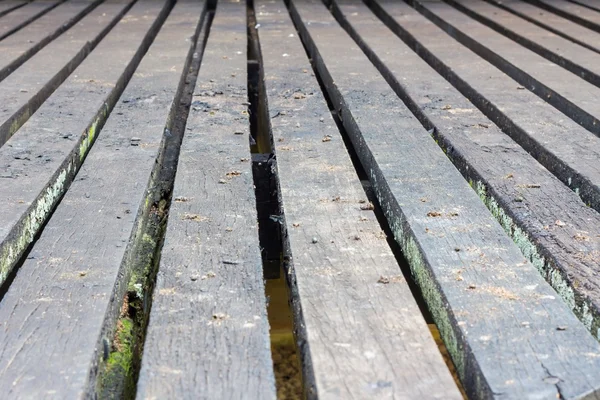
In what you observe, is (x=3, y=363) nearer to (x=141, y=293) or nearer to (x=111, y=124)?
(x=141, y=293)

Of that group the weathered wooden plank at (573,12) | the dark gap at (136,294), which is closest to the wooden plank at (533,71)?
the weathered wooden plank at (573,12)

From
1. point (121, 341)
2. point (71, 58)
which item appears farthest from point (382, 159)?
point (71, 58)

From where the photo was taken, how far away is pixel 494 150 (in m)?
2.05

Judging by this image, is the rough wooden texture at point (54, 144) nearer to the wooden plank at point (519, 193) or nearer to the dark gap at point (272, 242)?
the dark gap at point (272, 242)

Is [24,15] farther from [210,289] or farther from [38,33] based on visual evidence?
[210,289]

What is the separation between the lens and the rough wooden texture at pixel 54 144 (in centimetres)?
160

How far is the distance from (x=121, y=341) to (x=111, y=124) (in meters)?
Answer: 1.12

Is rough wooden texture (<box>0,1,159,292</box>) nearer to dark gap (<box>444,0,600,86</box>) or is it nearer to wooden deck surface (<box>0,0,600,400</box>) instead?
wooden deck surface (<box>0,0,600,400</box>)

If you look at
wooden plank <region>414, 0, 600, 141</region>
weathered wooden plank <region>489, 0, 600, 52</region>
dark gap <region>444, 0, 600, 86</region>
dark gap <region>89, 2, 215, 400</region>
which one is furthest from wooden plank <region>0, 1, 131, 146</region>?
weathered wooden plank <region>489, 0, 600, 52</region>

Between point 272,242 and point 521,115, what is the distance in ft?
2.59

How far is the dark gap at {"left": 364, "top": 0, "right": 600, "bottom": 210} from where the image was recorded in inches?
71.8

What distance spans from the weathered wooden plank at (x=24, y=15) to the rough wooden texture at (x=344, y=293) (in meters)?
2.24

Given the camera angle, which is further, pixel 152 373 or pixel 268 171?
pixel 268 171

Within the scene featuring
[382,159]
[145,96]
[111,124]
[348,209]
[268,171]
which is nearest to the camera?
[348,209]
